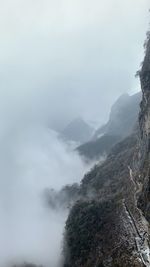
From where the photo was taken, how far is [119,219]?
110 metres

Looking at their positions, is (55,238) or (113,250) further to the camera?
(55,238)

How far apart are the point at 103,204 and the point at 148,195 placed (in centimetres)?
3172

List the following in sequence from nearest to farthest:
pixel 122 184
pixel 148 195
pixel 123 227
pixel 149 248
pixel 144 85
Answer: pixel 149 248 < pixel 148 195 < pixel 123 227 < pixel 144 85 < pixel 122 184

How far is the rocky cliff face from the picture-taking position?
93.6 meters

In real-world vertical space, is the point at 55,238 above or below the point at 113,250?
above

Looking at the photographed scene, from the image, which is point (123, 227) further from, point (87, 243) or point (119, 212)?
point (87, 243)

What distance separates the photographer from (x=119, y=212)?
113250mm

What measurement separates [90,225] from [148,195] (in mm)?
Result: 32279

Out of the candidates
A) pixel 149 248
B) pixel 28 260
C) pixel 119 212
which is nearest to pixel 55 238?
pixel 28 260

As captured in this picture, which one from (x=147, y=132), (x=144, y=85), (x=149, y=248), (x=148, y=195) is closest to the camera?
(x=149, y=248)

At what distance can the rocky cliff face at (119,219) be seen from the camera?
93.6 m

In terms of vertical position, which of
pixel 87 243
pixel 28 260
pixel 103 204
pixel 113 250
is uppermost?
pixel 28 260

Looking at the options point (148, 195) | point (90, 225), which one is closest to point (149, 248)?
point (148, 195)

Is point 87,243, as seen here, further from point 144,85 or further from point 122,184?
point 144,85
